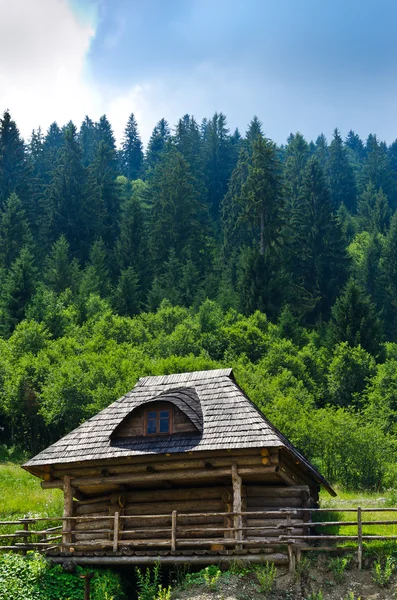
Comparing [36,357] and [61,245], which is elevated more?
[61,245]

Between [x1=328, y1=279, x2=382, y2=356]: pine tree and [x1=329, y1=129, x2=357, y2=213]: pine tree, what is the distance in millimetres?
42449

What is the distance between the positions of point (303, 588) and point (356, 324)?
38262 millimetres

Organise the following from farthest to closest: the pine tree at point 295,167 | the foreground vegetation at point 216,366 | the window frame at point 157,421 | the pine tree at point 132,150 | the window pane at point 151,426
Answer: the pine tree at point 132,150, the pine tree at point 295,167, the foreground vegetation at point 216,366, the window pane at point 151,426, the window frame at point 157,421

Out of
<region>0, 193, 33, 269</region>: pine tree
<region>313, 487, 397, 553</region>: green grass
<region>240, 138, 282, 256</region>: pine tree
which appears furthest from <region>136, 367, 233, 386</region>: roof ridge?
<region>0, 193, 33, 269</region>: pine tree

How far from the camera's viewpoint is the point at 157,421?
2055 cm

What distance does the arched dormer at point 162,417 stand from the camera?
20.2 metres

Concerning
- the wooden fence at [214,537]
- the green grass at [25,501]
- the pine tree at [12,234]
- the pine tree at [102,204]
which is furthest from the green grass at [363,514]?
the pine tree at [102,204]

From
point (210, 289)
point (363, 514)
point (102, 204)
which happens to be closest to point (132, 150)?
point (102, 204)

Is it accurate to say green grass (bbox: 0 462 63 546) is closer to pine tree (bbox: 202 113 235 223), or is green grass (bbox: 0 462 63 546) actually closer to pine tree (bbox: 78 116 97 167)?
pine tree (bbox: 202 113 235 223)

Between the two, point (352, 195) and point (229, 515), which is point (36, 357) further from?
point (352, 195)

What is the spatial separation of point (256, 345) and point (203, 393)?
28555 mm

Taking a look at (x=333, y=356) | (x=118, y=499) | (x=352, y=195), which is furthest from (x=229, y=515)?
(x=352, y=195)

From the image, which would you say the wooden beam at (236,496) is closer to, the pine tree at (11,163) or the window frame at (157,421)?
the window frame at (157,421)

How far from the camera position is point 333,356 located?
168ft
